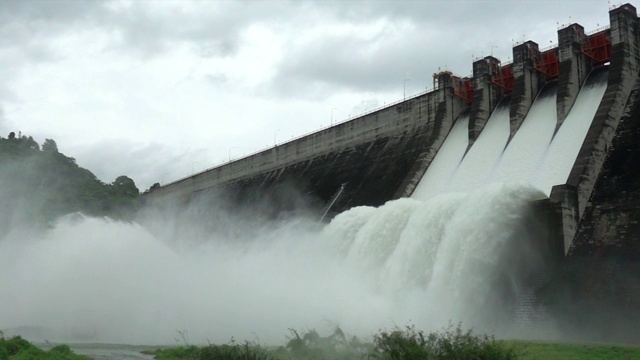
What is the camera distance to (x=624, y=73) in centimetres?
2616

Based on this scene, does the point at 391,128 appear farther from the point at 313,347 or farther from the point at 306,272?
the point at 313,347

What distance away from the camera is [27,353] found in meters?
15.2

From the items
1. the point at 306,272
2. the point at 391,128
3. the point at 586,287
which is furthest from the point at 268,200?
the point at 586,287

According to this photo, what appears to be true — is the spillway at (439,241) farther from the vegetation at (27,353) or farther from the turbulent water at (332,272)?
the vegetation at (27,353)

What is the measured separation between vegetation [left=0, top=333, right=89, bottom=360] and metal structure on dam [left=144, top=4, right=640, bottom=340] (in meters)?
13.8

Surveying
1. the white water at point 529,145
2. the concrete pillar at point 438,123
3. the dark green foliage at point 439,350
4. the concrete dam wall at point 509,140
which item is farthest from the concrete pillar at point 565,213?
the concrete pillar at point 438,123

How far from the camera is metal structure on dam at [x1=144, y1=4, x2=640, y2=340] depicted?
67.2 ft

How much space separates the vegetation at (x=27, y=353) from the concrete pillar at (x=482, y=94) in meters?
22.3

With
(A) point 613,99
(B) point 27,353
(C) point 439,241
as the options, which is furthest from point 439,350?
(A) point 613,99

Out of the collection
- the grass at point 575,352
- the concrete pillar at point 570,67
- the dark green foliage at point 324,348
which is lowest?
the grass at point 575,352

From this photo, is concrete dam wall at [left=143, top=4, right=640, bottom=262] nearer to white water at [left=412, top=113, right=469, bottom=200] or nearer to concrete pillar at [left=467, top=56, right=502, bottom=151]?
concrete pillar at [left=467, top=56, right=502, bottom=151]

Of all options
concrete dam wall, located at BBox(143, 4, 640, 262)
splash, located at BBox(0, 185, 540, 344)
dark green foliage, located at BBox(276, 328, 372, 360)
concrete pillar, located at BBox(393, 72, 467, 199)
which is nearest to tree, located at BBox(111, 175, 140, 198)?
concrete dam wall, located at BBox(143, 4, 640, 262)

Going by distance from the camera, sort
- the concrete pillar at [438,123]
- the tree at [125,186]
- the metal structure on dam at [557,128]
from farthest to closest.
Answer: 1. the tree at [125,186]
2. the concrete pillar at [438,123]
3. the metal structure on dam at [557,128]

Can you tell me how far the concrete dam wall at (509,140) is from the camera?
72.4 ft
